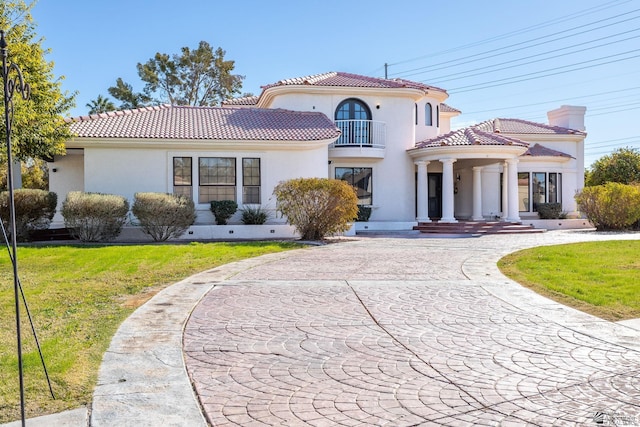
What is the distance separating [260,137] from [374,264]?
9.86 metres

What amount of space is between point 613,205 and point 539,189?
5.91 m

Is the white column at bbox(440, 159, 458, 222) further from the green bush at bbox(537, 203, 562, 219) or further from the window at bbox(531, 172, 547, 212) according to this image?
the window at bbox(531, 172, 547, 212)

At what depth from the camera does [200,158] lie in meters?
20.0

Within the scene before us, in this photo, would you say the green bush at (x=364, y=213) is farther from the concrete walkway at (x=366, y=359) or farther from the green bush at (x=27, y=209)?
the concrete walkway at (x=366, y=359)

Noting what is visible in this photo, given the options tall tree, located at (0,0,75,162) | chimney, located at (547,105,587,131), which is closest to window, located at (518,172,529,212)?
chimney, located at (547,105,587,131)

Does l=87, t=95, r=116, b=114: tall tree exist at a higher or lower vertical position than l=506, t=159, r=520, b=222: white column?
higher

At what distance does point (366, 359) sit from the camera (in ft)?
16.6

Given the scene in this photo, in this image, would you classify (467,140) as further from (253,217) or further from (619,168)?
(619,168)

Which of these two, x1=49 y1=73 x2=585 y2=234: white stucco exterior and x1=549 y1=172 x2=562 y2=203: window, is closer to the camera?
x1=49 y1=73 x2=585 y2=234: white stucco exterior

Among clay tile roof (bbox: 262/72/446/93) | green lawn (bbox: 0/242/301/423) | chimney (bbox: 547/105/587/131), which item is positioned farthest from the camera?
chimney (bbox: 547/105/587/131)

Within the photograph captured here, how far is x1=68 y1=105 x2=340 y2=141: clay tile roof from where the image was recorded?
1952 cm

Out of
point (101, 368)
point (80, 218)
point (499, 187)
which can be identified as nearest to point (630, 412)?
point (101, 368)

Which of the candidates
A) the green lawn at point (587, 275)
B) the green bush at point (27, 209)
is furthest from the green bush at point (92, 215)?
the green lawn at point (587, 275)

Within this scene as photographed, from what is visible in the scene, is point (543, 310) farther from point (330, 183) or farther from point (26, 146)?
point (26, 146)
